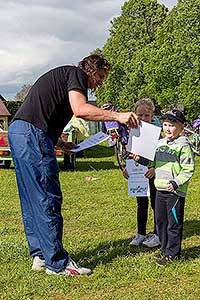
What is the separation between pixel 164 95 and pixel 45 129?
30532mm

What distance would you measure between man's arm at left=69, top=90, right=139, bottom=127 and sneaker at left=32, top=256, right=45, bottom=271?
139cm

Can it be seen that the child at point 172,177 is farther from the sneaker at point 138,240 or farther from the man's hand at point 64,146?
the man's hand at point 64,146

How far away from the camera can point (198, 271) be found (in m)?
4.42

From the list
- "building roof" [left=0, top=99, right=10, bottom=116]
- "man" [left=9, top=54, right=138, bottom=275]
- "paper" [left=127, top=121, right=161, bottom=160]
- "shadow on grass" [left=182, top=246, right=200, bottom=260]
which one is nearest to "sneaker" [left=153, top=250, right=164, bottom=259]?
"shadow on grass" [left=182, top=246, right=200, bottom=260]

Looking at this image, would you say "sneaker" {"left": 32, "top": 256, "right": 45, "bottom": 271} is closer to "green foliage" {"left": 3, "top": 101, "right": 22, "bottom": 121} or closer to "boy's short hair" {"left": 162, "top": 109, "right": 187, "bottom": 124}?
"boy's short hair" {"left": 162, "top": 109, "right": 187, "bottom": 124}

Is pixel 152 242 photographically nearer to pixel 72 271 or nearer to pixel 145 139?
pixel 72 271

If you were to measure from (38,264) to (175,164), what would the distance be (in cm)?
149

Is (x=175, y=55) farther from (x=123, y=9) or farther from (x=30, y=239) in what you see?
(x=30, y=239)

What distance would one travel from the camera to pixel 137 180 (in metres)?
5.30

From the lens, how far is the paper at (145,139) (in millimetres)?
4250

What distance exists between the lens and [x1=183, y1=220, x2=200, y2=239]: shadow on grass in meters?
5.74

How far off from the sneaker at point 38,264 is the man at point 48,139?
168 millimetres

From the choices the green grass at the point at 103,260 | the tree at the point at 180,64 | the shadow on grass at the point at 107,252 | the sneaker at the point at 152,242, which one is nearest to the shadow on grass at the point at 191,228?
the green grass at the point at 103,260

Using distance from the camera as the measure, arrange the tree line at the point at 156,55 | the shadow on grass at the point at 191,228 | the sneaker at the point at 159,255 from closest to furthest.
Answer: the sneaker at the point at 159,255
the shadow on grass at the point at 191,228
the tree line at the point at 156,55
